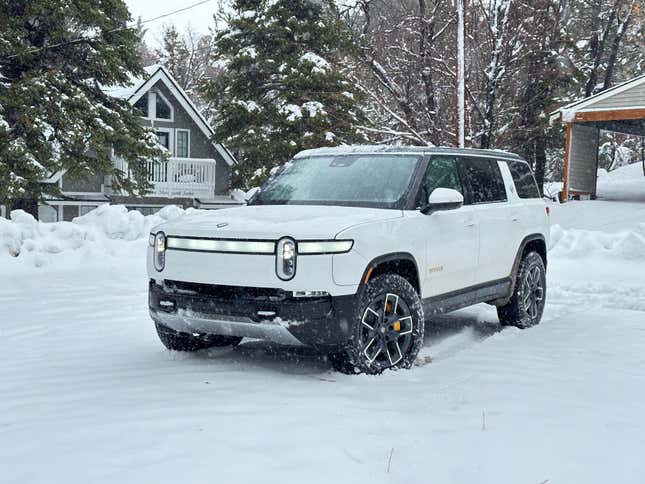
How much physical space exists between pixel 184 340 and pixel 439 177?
102 inches

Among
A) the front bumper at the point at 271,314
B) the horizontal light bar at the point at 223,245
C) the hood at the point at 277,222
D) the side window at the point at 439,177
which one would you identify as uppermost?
the side window at the point at 439,177

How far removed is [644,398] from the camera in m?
5.11

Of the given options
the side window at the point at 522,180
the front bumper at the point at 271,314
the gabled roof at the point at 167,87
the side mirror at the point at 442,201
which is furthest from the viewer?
the gabled roof at the point at 167,87

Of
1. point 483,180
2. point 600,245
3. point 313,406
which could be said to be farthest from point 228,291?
point 600,245

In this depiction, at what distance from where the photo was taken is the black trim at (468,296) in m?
6.34

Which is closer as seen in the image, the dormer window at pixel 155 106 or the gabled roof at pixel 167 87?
the gabled roof at pixel 167 87

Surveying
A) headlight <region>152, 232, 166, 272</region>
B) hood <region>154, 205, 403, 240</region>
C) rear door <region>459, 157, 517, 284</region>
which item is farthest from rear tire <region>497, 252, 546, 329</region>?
headlight <region>152, 232, 166, 272</region>

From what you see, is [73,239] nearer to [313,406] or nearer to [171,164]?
[313,406]

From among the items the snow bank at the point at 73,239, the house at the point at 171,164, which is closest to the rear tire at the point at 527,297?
the snow bank at the point at 73,239

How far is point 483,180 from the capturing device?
24.2 ft

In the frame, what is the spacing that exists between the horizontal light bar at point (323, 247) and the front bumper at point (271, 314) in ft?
1.04

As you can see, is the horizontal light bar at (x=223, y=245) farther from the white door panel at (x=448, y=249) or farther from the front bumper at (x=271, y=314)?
the white door panel at (x=448, y=249)

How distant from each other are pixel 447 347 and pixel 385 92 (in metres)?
31.1

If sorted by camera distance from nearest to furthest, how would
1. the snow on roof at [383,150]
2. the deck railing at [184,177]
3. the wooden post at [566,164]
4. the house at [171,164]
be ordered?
the snow on roof at [383,150], the wooden post at [566,164], the house at [171,164], the deck railing at [184,177]
